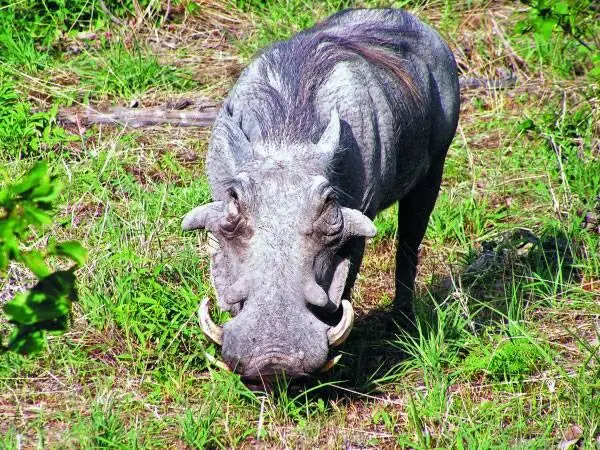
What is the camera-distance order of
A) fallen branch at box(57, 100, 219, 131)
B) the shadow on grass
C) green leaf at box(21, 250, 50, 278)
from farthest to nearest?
1. fallen branch at box(57, 100, 219, 131)
2. the shadow on grass
3. green leaf at box(21, 250, 50, 278)

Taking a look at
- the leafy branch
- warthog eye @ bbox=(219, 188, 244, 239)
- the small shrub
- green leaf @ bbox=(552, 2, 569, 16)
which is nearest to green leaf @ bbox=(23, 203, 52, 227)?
the leafy branch

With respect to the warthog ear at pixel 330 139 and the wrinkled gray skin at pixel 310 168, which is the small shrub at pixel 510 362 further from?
the warthog ear at pixel 330 139

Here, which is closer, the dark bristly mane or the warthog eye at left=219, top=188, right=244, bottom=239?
the warthog eye at left=219, top=188, right=244, bottom=239

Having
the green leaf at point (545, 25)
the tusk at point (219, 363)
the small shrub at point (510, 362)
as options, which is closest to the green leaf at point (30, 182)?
the tusk at point (219, 363)

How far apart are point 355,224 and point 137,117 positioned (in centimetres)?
309

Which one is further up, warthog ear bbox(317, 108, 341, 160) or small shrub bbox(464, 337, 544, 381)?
warthog ear bbox(317, 108, 341, 160)

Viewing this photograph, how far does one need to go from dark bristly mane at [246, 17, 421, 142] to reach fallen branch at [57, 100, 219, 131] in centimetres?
193

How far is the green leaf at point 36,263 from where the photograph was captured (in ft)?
7.95

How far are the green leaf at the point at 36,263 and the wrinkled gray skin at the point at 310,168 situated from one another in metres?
0.97

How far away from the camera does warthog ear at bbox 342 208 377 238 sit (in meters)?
3.55

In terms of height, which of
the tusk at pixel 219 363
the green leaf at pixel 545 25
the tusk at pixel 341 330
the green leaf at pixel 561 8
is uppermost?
the green leaf at pixel 561 8

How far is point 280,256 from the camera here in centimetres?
337

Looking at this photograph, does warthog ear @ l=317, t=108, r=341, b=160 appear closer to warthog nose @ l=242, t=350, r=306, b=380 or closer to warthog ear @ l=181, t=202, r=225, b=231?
warthog ear @ l=181, t=202, r=225, b=231

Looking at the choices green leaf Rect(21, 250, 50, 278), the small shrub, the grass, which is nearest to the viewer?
green leaf Rect(21, 250, 50, 278)
